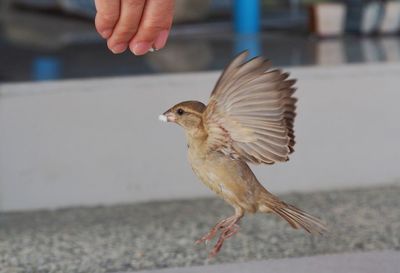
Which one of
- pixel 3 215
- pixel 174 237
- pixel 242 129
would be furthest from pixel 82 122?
pixel 242 129

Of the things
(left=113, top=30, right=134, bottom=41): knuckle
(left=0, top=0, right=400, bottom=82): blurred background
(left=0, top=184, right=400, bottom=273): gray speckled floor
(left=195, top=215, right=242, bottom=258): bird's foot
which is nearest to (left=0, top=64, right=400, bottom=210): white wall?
(left=0, top=184, right=400, bottom=273): gray speckled floor

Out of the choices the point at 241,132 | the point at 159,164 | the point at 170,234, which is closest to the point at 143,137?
the point at 159,164

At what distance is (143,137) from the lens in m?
6.46

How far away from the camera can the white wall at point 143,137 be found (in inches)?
248

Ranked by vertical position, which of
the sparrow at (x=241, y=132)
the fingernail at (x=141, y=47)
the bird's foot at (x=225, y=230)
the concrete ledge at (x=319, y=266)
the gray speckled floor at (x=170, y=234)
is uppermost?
the fingernail at (x=141, y=47)

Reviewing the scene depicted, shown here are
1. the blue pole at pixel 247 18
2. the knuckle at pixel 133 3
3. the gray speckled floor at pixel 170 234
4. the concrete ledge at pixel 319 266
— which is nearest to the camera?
the knuckle at pixel 133 3

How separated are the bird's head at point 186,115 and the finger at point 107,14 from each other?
0.28m

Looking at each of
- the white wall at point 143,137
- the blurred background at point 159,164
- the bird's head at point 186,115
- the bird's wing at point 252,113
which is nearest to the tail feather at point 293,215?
the bird's wing at point 252,113

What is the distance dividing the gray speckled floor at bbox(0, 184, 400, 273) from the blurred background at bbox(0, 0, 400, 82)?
1128 millimetres

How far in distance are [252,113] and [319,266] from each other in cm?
165

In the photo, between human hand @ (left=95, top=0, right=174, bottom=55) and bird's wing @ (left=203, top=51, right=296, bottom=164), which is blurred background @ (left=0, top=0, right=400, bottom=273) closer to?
bird's wing @ (left=203, top=51, right=296, bottom=164)

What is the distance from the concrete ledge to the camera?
159 inches

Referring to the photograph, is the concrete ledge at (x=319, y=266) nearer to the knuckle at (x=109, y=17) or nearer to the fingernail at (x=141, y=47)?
the fingernail at (x=141, y=47)

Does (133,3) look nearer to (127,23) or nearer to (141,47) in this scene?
(127,23)
